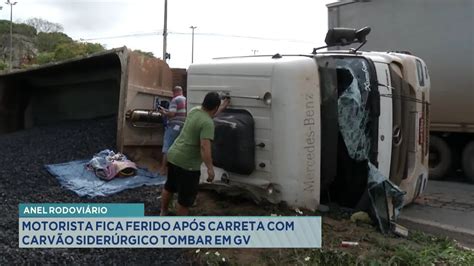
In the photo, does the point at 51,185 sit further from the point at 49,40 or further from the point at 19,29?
the point at 19,29

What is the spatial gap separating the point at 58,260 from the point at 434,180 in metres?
6.36

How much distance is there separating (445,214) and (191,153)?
278 cm

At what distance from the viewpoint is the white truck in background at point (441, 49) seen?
754 cm

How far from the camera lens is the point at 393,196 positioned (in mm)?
4520

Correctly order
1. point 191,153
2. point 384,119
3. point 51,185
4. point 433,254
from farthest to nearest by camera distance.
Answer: point 51,185
point 384,119
point 191,153
point 433,254

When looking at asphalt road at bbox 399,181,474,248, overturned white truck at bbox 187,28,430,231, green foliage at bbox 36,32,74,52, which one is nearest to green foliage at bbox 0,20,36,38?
green foliage at bbox 36,32,74,52

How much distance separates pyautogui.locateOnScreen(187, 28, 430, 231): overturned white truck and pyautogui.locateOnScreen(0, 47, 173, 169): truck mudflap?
2.97 meters

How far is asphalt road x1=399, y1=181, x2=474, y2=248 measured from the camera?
4.80 metres

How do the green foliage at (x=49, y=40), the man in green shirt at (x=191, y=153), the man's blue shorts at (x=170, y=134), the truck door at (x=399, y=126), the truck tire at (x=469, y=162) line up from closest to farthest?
the man in green shirt at (x=191, y=153) → the truck door at (x=399, y=126) → the man's blue shorts at (x=170, y=134) → the truck tire at (x=469, y=162) → the green foliage at (x=49, y=40)

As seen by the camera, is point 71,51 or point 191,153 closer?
point 191,153

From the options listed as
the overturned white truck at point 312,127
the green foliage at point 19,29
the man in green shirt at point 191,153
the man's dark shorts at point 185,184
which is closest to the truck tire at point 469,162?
the overturned white truck at point 312,127

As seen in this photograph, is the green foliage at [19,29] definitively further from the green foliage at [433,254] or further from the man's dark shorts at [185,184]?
the green foliage at [433,254]

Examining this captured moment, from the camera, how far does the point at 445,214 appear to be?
554 centimetres

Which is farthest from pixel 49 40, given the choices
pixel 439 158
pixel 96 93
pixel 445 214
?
pixel 445 214
